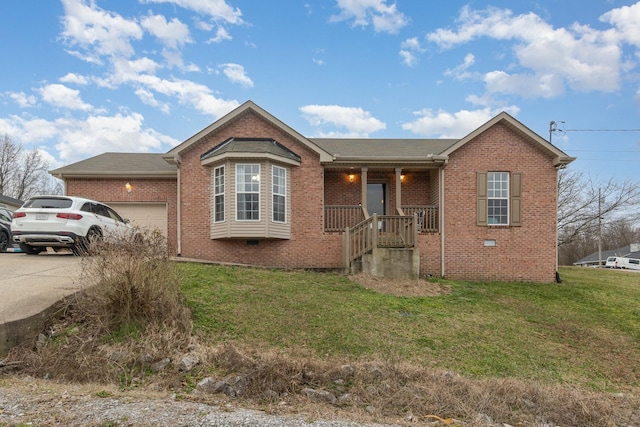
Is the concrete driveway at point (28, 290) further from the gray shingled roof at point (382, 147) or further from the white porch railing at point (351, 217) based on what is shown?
the gray shingled roof at point (382, 147)

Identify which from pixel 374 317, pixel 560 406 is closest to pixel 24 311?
pixel 374 317

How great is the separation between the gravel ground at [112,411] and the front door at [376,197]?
1163cm

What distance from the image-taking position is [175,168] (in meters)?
14.3

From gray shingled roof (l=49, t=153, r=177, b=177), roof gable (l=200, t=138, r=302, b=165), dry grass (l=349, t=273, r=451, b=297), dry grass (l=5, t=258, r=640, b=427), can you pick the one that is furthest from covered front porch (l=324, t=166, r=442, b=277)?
gray shingled roof (l=49, t=153, r=177, b=177)

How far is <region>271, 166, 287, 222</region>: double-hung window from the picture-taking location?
1281 centimetres

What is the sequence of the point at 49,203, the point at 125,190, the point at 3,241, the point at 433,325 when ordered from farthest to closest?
the point at 125,190, the point at 3,241, the point at 49,203, the point at 433,325

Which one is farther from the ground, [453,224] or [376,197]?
[376,197]

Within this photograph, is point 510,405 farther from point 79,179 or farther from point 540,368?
point 79,179

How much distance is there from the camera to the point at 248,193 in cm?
1252

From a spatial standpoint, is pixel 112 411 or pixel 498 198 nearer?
pixel 112 411

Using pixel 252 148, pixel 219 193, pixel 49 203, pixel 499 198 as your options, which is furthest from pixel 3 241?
pixel 499 198

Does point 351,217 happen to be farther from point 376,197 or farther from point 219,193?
point 219,193

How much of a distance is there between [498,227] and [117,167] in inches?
542

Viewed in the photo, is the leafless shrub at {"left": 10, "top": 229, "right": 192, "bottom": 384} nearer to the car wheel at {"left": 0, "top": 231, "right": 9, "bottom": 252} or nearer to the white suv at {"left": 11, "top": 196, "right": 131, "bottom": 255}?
the white suv at {"left": 11, "top": 196, "right": 131, "bottom": 255}
